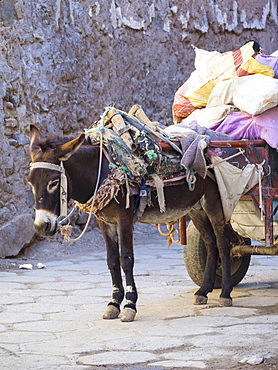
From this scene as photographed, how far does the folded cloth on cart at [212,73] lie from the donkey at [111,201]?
108 cm

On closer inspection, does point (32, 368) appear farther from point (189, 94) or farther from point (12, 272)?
point (12, 272)

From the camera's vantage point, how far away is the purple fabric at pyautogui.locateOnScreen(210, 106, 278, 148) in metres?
5.89

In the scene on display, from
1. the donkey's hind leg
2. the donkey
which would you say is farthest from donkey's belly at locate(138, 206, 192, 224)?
the donkey's hind leg

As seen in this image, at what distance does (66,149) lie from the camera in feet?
17.0

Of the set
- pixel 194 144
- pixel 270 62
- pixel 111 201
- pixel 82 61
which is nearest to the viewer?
pixel 111 201

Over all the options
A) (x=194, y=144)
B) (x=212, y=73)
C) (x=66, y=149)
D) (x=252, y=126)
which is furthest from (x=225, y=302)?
(x=212, y=73)

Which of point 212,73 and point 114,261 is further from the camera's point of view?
point 212,73

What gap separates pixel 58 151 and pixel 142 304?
5.91 feet

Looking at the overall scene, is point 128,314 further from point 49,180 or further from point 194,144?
point 194,144

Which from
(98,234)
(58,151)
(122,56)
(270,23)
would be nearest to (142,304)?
(58,151)

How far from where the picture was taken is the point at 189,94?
6781 millimetres

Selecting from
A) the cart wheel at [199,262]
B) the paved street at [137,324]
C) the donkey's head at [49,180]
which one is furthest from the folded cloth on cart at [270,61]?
the donkey's head at [49,180]

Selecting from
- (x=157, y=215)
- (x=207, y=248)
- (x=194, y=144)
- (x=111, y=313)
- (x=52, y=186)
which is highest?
(x=194, y=144)

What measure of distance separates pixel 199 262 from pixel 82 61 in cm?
477
